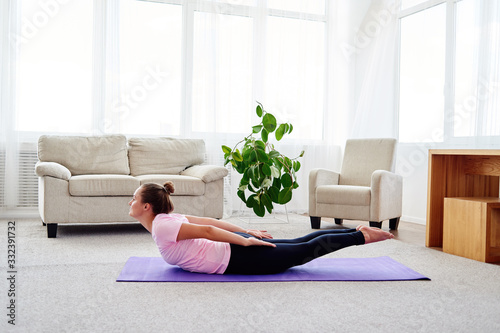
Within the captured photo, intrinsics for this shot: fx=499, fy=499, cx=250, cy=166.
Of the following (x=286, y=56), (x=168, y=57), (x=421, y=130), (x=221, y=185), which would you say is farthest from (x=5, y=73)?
(x=421, y=130)

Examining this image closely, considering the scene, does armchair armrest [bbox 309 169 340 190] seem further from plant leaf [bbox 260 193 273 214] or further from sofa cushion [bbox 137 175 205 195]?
sofa cushion [bbox 137 175 205 195]

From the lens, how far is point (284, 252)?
8.47 ft

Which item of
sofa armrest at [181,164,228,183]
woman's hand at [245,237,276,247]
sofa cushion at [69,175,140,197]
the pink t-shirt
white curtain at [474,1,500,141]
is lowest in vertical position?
the pink t-shirt

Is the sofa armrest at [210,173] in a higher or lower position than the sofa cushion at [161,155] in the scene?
lower

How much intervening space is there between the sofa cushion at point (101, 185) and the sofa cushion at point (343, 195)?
1.66 meters

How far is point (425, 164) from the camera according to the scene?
205 inches

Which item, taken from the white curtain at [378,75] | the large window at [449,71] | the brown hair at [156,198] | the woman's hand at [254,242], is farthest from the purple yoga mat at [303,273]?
the white curtain at [378,75]

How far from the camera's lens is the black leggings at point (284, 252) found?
2.57 m

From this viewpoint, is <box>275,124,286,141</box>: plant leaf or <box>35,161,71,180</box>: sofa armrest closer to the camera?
<box>35,161,71,180</box>: sofa armrest

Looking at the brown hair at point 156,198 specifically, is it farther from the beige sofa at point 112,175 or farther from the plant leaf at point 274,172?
the plant leaf at point 274,172

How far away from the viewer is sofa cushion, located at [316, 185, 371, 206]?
14.4ft

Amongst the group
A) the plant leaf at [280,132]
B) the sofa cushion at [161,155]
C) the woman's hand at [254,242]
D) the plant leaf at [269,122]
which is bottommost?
the woman's hand at [254,242]

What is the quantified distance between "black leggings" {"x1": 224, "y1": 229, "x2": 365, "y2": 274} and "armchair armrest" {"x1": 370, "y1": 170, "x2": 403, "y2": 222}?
177cm

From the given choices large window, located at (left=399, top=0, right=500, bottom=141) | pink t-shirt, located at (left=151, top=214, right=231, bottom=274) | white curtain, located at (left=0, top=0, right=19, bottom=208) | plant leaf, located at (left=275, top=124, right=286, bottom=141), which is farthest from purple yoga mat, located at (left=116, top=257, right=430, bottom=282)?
white curtain, located at (left=0, top=0, right=19, bottom=208)
